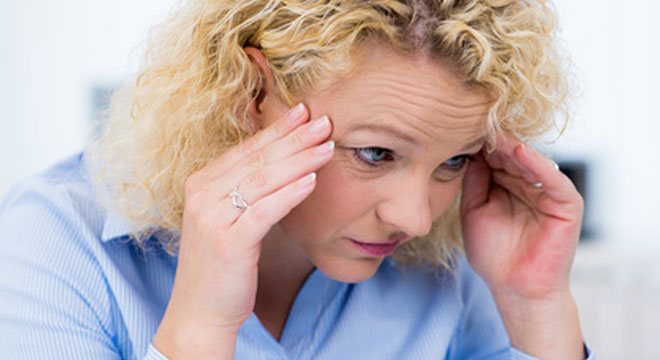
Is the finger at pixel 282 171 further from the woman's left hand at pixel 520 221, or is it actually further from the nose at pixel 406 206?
the woman's left hand at pixel 520 221

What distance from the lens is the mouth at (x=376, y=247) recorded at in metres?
1.24

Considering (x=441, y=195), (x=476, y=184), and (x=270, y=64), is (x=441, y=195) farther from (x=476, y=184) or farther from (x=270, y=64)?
(x=270, y=64)

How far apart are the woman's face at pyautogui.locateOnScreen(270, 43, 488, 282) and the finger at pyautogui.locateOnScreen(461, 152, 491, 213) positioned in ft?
0.80

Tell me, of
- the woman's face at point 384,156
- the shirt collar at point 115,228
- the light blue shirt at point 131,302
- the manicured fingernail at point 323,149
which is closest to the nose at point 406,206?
the woman's face at point 384,156

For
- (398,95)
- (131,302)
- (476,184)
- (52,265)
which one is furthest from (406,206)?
(52,265)

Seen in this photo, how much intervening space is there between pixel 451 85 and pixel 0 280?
83 centimetres

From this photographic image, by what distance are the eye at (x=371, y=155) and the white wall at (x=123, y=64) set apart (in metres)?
3.82

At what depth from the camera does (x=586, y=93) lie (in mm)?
4895

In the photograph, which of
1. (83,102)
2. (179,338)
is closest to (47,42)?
(83,102)

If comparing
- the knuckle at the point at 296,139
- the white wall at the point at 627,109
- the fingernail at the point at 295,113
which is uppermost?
the fingernail at the point at 295,113

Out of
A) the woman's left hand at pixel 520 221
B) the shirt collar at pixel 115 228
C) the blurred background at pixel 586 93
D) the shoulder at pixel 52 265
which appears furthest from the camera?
the blurred background at pixel 586 93

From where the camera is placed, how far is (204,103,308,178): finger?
112 centimetres

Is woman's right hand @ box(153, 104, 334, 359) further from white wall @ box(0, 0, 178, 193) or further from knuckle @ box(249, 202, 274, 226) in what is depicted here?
white wall @ box(0, 0, 178, 193)

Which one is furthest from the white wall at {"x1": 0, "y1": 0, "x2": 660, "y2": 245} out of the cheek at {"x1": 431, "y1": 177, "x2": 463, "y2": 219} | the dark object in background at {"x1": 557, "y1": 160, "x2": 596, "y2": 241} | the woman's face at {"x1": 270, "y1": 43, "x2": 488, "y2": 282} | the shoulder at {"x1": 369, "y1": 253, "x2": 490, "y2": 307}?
the woman's face at {"x1": 270, "y1": 43, "x2": 488, "y2": 282}
